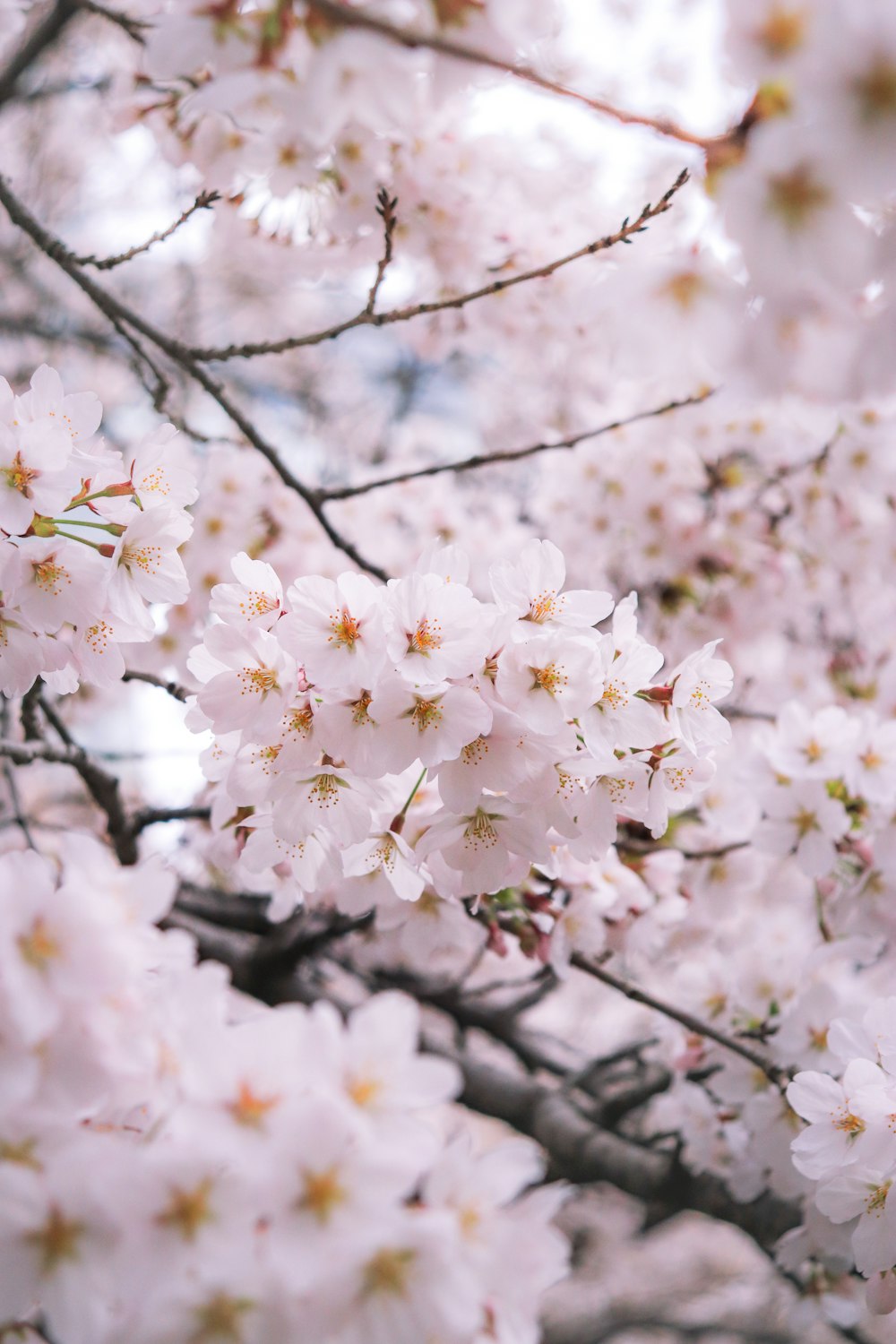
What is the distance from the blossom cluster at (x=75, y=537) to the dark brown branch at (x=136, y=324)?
34 centimetres

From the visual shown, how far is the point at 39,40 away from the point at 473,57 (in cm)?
156

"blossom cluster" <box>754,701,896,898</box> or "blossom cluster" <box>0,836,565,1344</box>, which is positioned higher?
"blossom cluster" <box>0,836,565,1344</box>

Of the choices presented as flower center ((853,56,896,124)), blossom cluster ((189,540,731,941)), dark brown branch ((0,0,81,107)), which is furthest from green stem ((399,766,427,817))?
dark brown branch ((0,0,81,107))

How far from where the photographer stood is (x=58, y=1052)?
715 millimetres

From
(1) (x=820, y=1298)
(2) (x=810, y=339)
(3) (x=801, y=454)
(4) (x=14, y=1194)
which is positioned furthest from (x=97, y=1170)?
(3) (x=801, y=454)

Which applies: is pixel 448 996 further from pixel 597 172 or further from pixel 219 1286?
pixel 597 172

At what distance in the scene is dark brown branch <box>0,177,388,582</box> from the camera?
1499 mm

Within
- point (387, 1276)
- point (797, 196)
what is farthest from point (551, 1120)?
point (797, 196)

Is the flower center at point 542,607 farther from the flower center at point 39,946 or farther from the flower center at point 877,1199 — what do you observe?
the flower center at point 877,1199

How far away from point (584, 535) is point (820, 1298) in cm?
225

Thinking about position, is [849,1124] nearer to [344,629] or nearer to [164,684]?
[344,629]

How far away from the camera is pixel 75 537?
1.18 metres

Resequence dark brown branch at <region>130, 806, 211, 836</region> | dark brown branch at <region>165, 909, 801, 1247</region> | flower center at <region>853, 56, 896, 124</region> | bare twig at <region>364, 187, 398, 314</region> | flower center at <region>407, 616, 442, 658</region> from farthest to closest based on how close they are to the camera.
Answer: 1. dark brown branch at <region>165, 909, 801, 1247</region>
2. dark brown branch at <region>130, 806, 211, 836</region>
3. bare twig at <region>364, 187, 398, 314</region>
4. flower center at <region>407, 616, 442, 658</region>
5. flower center at <region>853, 56, 896, 124</region>

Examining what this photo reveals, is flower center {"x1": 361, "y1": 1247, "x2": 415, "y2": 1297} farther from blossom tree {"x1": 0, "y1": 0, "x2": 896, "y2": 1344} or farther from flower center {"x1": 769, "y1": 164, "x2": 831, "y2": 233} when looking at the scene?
flower center {"x1": 769, "y1": 164, "x2": 831, "y2": 233}
